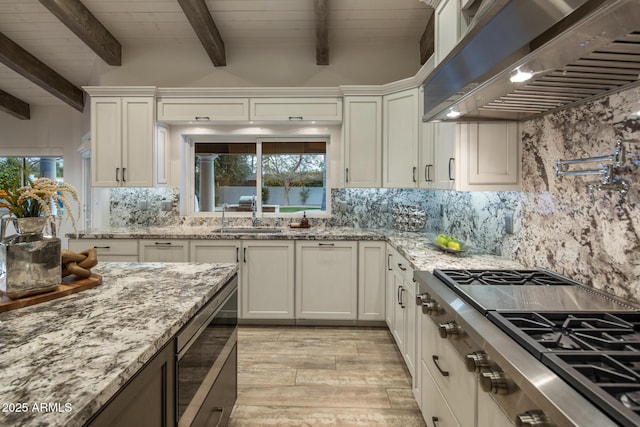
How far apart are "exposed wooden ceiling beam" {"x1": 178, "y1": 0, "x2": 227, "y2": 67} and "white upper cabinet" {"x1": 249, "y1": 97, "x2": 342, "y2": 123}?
2.47 ft

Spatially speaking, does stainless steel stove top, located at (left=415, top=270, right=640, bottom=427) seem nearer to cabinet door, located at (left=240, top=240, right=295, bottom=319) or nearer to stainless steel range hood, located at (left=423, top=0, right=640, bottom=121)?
stainless steel range hood, located at (left=423, top=0, right=640, bottom=121)

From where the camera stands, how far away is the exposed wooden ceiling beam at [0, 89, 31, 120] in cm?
540

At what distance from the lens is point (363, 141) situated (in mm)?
3697

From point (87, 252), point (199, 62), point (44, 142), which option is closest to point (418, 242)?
point (87, 252)

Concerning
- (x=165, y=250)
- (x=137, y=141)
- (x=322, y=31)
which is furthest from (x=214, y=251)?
(x=322, y=31)

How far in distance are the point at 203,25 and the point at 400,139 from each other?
2264 mm

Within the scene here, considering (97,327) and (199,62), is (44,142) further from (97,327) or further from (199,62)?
(97,327)

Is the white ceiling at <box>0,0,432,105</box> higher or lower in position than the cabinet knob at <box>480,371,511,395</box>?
higher

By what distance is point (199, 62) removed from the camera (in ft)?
13.8

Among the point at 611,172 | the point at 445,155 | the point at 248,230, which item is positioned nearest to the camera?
the point at 611,172

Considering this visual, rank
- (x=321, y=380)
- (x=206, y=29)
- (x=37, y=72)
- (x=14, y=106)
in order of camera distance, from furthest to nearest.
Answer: (x=14, y=106), (x=37, y=72), (x=206, y=29), (x=321, y=380)

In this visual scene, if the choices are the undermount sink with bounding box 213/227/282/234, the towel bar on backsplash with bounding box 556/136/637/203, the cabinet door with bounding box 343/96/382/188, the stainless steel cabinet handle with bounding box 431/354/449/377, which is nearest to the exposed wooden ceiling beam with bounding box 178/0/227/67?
the cabinet door with bounding box 343/96/382/188

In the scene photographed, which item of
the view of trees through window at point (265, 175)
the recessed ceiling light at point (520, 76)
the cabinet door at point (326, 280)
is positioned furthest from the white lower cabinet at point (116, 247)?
the recessed ceiling light at point (520, 76)

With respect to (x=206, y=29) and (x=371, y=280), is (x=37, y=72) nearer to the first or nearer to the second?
(x=206, y=29)
